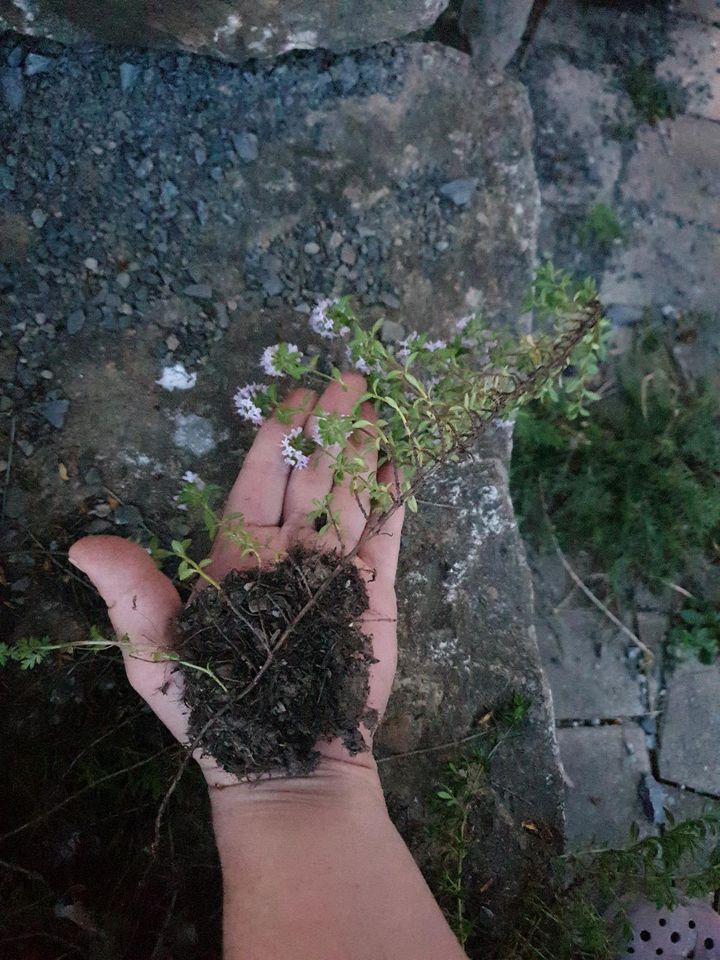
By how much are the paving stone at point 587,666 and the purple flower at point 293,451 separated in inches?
73.9

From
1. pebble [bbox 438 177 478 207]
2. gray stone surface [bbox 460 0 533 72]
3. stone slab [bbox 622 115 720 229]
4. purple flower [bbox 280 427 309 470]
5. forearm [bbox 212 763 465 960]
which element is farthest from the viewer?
stone slab [bbox 622 115 720 229]

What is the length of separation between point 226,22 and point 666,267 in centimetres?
256

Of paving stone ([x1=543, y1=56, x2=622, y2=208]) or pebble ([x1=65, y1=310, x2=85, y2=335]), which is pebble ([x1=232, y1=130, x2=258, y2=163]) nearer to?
pebble ([x1=65, y1=310, x2=85, y2=335])

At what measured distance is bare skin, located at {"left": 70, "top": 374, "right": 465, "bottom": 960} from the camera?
1.80 m

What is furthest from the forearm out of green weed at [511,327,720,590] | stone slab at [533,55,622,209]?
stone slab at [533,55,622,209]

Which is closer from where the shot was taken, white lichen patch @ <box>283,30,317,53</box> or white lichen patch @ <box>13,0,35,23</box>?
white lichen patch @ <box>13,0,35,23</box>

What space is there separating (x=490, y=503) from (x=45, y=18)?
226 centimetres

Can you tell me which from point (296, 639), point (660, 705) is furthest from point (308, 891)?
point (660, 705)

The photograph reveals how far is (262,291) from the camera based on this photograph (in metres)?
2.76

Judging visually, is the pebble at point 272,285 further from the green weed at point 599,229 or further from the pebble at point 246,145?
the green weed at point 599,229

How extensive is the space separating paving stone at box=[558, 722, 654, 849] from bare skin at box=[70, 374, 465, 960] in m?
1.67

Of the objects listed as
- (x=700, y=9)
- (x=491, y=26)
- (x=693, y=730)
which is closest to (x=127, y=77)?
(x=491, y=26)

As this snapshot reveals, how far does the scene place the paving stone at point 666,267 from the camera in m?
3.97

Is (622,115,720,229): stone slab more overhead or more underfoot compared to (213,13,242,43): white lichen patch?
more underfoot
